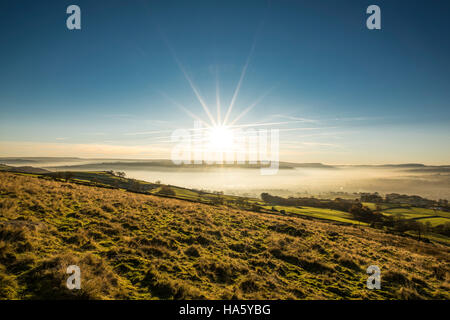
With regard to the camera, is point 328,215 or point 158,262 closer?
point 158,262

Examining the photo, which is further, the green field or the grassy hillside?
the green field

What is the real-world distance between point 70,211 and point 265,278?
40.8ft

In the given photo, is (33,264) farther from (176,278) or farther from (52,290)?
(176,278)

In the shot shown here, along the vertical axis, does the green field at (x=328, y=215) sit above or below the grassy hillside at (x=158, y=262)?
below

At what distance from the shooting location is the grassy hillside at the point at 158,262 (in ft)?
19.1

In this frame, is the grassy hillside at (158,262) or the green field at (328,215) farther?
the green field at (328,215)

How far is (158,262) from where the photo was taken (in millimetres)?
7750

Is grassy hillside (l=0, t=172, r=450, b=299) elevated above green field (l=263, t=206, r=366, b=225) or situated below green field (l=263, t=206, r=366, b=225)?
above

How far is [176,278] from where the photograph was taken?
6.89 metres

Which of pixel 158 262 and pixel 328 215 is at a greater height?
pixel 158 262

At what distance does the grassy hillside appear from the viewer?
582 centimetres
